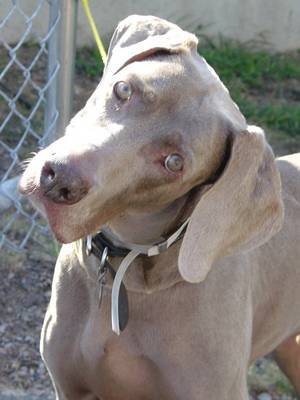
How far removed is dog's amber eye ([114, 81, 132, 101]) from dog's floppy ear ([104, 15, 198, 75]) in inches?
5.9

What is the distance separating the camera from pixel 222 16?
5.64m

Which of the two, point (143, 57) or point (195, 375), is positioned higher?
point (143, 57)

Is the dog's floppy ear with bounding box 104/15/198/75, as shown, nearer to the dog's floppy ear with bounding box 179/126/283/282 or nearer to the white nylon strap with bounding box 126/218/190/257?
the dog's floppy ear with bounding box 179/126/283/282

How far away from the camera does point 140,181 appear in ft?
8.22

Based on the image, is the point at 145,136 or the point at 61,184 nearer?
the point at 61,184

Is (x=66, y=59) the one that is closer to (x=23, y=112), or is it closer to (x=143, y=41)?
(x=23, y=112)

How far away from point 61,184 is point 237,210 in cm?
45

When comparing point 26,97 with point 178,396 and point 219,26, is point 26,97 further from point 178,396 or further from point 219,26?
point 178,396

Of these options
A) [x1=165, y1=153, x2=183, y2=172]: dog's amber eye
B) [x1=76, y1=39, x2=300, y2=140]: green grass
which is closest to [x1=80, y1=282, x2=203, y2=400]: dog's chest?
[x1=165, y1=153, x2=183, y2=172]: dog's amber eye

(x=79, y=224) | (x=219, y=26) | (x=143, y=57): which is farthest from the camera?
(x=219, y=26)

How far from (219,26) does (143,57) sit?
303 cm

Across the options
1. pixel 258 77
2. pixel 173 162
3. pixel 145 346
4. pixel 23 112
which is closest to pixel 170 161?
A: pixel 173 162

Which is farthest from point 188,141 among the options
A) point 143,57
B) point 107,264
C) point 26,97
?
point 26,97

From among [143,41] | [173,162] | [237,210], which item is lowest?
[237,210]
